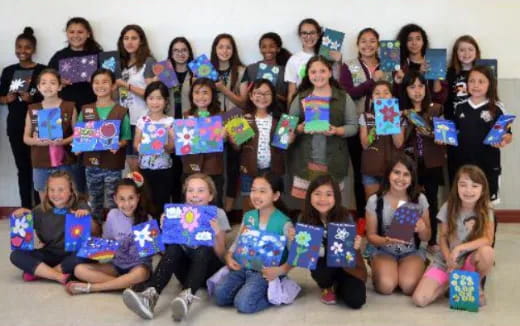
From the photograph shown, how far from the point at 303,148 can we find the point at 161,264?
1.40 m

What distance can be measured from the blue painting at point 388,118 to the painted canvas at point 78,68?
7.90 feet

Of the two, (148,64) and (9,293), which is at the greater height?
(148,64)

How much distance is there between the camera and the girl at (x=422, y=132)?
434cm

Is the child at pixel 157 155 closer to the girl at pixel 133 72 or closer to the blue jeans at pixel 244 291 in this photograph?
the girl at pixel 133 72

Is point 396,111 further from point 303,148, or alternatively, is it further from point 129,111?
point 129,111

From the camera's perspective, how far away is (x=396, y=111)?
414 centimetres

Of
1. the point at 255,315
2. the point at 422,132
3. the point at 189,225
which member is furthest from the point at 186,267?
the point at 422,132

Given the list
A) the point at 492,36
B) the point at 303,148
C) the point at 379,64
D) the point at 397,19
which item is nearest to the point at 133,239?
the point at 303,148

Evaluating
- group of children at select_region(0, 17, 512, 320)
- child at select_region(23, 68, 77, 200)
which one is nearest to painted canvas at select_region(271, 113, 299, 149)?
group of children at select_region(0, 17, 512, 320)

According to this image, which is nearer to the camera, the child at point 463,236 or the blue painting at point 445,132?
the child at point 463,236

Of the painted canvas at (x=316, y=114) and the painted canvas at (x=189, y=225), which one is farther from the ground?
the painted canvas at (x=316, y=114)

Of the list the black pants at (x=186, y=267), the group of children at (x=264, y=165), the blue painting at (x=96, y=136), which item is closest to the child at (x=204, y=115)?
the group of children at (x=264, y=165)

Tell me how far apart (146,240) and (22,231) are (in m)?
0.82

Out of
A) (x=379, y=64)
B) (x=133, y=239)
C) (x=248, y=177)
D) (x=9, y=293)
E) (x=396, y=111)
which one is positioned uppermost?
(x=379, y=64)
